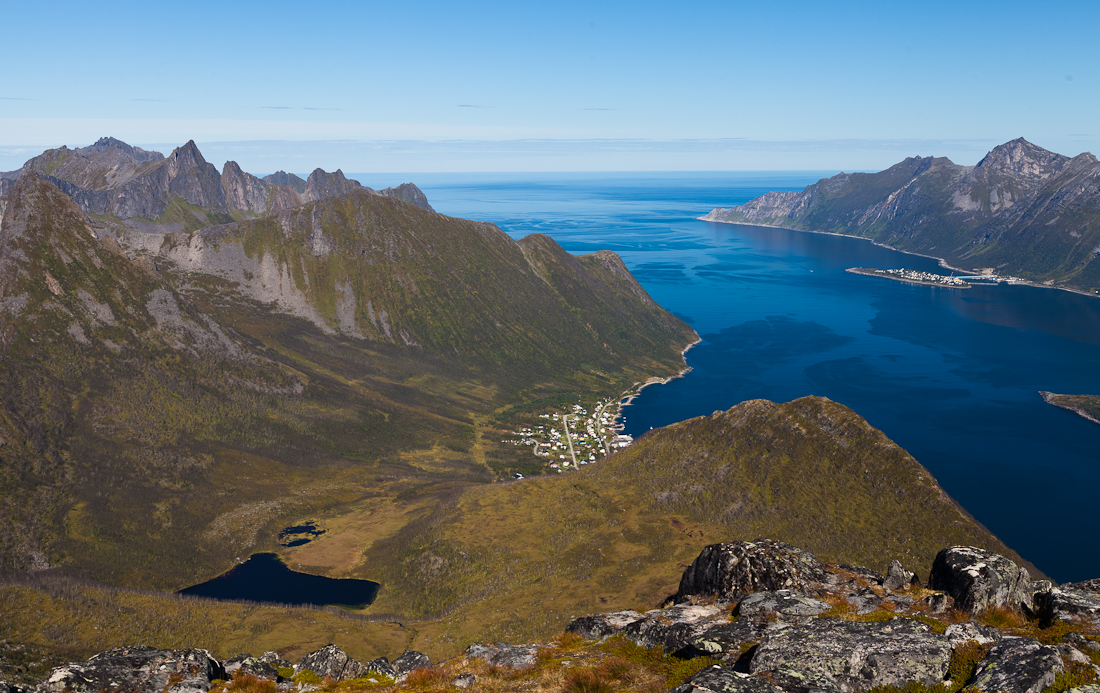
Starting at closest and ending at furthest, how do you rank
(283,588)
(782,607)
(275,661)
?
(782,607) → (275,661) → (283,588)

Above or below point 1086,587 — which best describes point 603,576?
below

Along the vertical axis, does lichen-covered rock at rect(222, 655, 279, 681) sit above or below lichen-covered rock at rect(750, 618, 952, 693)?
below

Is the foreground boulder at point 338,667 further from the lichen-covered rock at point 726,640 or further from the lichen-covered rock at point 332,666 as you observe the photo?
the lichen-covered rock at point 726,640

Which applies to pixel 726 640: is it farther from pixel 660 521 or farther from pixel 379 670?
pixel 660 521

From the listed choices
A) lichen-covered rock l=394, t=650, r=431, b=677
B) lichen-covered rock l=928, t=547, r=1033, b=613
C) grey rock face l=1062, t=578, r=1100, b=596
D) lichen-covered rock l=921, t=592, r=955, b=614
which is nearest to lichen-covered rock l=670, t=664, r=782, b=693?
lichen-covered rock l=921, t=592, r=955, b=614

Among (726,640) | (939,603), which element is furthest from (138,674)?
(939,603)

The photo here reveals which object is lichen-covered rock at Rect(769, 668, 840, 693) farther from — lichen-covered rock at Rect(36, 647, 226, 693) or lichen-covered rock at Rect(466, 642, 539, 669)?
lichen-covered rock at Rect(36, 647, 226, 693)

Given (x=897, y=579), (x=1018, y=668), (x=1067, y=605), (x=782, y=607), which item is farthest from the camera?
(x=897, y=579)
